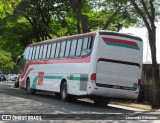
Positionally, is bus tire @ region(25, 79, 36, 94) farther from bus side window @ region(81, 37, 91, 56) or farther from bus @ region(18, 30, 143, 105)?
bus side window @ region(81, 37, 91, 56)

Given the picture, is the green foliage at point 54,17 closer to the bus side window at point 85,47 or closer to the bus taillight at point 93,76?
the bus side window at point 85,47

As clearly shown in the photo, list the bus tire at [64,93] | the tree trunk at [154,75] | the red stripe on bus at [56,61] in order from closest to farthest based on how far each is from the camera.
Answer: the red stripe on bus at [56,61] < the tree trunk at [154,75] < the bus tire at [64,93]

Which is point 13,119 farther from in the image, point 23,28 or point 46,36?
point 23,28

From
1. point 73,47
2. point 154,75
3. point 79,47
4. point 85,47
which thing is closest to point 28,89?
point 73,47

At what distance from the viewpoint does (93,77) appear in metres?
19.9

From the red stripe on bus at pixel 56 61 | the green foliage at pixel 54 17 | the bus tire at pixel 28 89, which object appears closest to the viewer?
the red stripe on bus at pixel 56 61

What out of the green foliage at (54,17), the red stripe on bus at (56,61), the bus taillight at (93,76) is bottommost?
the bus taillight at (93,76)

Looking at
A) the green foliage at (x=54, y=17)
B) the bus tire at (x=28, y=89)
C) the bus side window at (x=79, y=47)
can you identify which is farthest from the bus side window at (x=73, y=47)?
the bus tire at (x=28, y=89)

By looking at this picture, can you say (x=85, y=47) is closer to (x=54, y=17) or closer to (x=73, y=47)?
(x=73, y=47)

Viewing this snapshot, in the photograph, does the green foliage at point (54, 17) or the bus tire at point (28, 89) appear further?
the green foliage at point (54, 17)

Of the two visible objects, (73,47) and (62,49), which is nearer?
(73,47)

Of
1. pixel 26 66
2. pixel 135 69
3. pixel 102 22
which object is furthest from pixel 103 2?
pixel 135 69

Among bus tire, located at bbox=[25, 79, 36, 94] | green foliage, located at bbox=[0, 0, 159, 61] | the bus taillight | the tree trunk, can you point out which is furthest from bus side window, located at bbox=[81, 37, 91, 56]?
bus tire, located at bbox=[25, 79, 36, 94]

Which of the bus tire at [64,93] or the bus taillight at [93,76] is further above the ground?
the bus taillight at [93,76]
